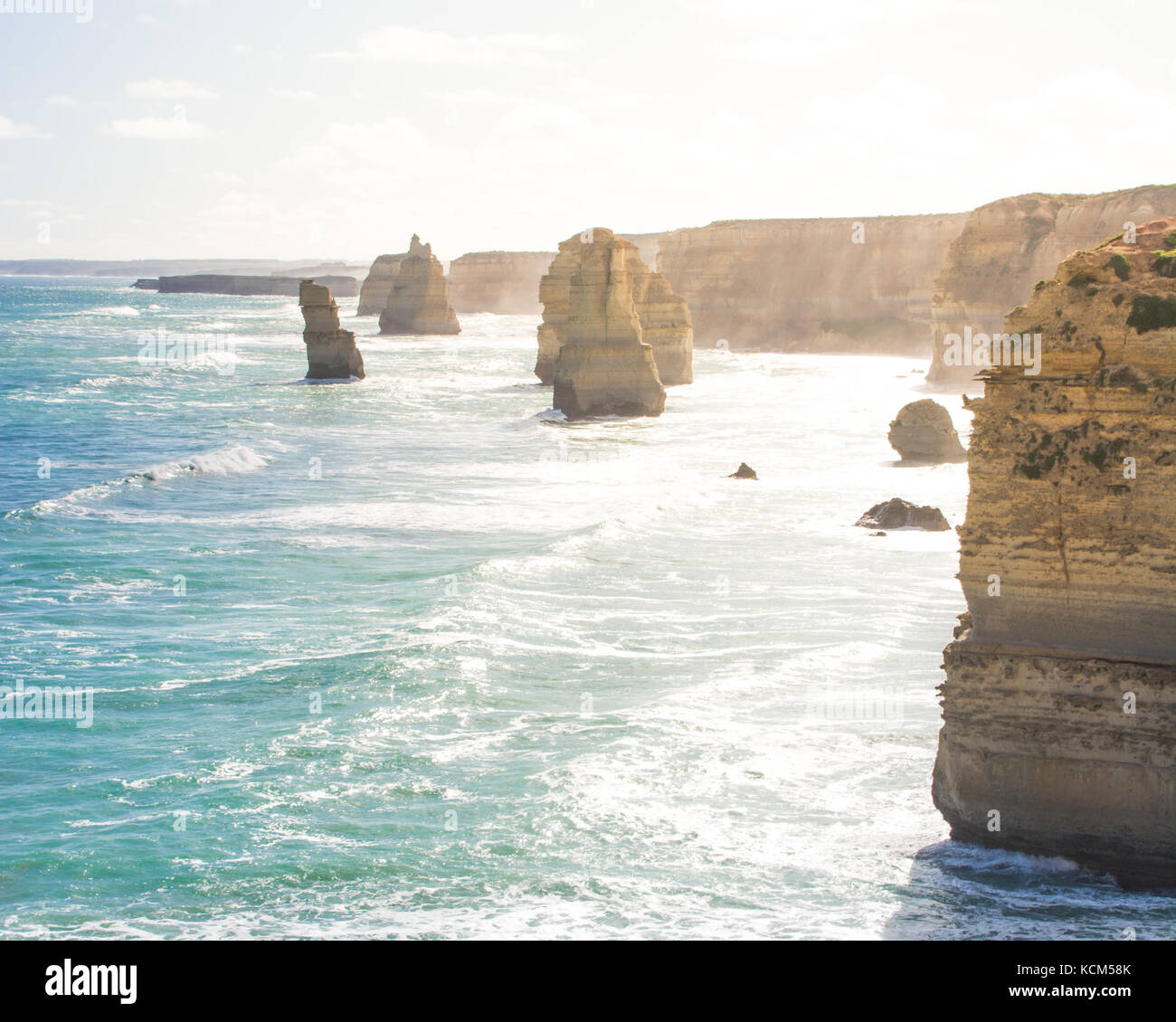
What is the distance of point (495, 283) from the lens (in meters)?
171

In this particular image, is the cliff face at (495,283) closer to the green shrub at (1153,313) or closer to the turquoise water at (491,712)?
the turquoise water at (491,712)

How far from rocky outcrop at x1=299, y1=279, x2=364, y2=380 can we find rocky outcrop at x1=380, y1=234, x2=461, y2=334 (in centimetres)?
4175

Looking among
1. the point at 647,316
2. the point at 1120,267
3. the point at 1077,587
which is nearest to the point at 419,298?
the point at 647,316

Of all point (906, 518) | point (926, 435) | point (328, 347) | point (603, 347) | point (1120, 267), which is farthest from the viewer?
point (328, 347)

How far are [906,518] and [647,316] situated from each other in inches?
1446

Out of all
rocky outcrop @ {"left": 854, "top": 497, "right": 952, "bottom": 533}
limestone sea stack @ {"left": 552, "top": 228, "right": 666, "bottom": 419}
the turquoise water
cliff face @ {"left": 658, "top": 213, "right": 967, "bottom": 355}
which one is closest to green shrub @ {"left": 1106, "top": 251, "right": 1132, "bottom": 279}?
the turquoise water

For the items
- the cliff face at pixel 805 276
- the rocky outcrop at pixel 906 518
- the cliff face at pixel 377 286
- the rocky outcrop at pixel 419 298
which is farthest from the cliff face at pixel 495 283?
the rocky outcrop at pixel 906 518

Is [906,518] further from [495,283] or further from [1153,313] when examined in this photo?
[495,283]

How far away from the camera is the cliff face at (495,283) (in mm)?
170875

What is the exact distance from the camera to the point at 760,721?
13.5 metres

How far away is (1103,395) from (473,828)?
6.35 metres

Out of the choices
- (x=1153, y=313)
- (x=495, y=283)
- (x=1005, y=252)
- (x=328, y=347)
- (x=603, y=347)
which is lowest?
(x=1153, y=313)
